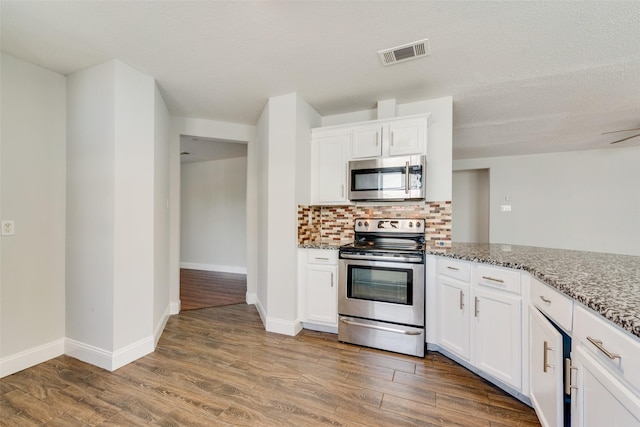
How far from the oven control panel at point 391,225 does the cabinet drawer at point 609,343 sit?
176 centimetres

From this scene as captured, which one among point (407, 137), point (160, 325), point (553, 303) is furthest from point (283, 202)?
point (553, 303)

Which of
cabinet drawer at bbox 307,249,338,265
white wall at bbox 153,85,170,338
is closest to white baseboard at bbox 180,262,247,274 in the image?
white wall at bbox 153,85,170,338

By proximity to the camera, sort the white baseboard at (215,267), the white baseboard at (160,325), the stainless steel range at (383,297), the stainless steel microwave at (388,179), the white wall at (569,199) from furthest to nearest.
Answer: the white baseboard at (215,267)
the white wall at (569,199)
the stainless steel microwave at (388,179)
the white baseboard at (160,325)
the stainless steel range at (383,297)

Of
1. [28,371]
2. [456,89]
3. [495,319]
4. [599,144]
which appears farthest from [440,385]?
[599,144]

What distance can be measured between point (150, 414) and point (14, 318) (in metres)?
1.45

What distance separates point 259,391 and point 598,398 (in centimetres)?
177

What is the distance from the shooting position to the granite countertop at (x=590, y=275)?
95cm

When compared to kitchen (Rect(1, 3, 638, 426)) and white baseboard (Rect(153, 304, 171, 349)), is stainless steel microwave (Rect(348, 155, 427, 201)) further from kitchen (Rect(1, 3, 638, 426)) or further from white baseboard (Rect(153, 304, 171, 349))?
white baseboard (Rect(153, 304, 171, 349))

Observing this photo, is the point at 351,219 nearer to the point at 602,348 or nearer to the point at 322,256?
the point at 322,256

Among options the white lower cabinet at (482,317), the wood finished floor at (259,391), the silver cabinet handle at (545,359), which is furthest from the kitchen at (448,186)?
the silver cabinet handle at (545,359)

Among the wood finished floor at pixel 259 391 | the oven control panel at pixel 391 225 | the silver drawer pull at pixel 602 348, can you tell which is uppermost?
the oven control panel at pixel 391 225

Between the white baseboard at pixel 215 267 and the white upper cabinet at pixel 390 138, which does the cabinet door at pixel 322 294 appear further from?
the white baseboard at pixel 215 267

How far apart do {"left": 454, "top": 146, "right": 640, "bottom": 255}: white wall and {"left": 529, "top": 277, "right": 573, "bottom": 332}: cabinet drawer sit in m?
4.69

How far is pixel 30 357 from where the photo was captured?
2178mm
